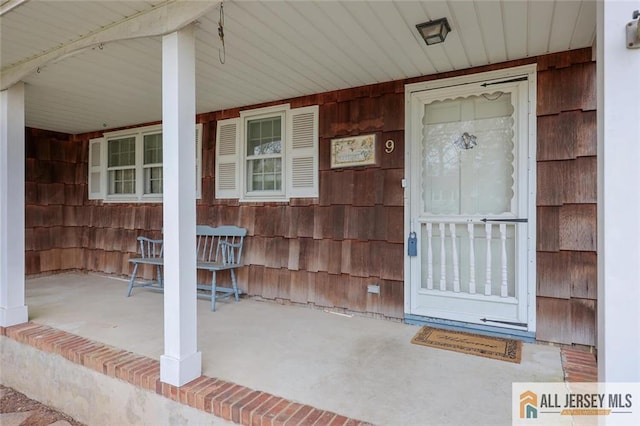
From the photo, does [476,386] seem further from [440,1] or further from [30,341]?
[30,341]

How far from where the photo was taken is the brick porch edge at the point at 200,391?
5.74 feet

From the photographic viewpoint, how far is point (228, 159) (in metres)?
4.35

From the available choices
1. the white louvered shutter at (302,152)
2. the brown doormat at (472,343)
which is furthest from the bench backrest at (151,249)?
the brown doormat at (472,343)

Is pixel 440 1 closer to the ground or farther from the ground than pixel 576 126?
farther from the ground

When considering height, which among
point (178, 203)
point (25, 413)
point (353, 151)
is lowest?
point (25, 413)

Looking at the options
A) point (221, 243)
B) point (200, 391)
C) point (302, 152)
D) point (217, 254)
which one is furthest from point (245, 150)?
point (200, 391)

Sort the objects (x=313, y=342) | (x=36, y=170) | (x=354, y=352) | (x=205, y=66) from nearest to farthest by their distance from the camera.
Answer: (x=354, y=352)
(x=313, y=342)
(x=205, y=66)
(x=36, y=170)

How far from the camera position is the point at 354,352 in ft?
8.50

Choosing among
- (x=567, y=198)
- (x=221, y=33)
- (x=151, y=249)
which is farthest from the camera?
(x=151, y=249)

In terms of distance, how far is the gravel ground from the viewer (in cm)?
253

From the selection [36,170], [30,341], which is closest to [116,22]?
[30,341]

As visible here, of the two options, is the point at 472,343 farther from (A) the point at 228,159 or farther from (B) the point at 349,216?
(A) the point at 228,159

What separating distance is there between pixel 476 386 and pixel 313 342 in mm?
1185

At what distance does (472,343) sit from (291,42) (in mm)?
2649
